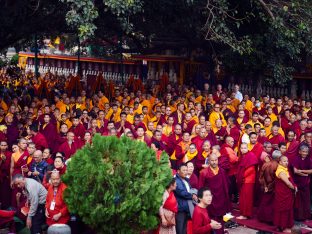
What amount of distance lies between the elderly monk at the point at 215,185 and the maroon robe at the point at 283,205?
3.10 ft

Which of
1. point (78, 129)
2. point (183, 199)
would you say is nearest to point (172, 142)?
point (78, 129)

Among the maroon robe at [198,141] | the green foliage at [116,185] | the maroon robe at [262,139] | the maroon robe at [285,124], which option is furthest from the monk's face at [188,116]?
the green foliage at [116,185]

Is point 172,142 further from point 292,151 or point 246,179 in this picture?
point 292,151

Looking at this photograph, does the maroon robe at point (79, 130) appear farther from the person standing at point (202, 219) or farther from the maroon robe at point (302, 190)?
the person standing at point (202, 219)

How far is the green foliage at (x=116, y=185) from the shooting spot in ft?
27.2

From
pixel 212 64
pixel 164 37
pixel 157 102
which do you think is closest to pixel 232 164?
pixel 157 102

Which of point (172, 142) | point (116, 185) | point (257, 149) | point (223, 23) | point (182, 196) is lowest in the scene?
point (182, 196)

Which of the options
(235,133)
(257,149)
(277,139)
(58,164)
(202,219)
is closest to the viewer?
(202,219)

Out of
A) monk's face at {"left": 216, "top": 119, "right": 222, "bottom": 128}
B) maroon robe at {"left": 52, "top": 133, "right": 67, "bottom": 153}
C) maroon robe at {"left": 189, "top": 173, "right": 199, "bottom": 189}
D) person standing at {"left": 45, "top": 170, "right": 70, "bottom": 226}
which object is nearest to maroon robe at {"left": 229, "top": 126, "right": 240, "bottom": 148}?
monk's face at {"left": 216, "top": 119, "right": 222, "bottom": 128}

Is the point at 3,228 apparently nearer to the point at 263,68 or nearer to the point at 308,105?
the point at 308,105

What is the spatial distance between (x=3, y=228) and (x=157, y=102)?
8.41m

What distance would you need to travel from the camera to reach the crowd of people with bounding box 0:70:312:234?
32.2 feet

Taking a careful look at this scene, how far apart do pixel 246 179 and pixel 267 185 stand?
867 mm

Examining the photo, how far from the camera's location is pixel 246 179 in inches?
490
